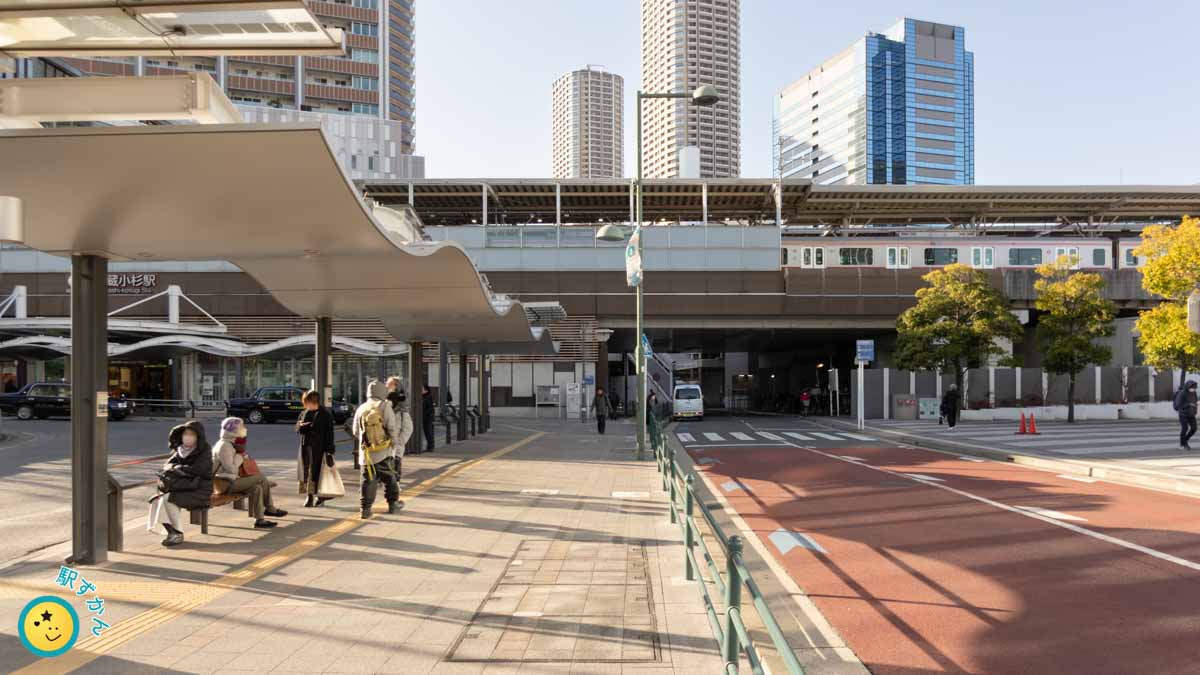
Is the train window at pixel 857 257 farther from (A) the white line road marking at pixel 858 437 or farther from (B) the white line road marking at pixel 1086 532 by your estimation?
(B) the white line road marking at pixel 1086 532

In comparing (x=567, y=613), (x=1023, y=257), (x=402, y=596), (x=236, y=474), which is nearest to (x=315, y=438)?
(x=236, y=474)

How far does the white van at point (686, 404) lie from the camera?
4144 cm

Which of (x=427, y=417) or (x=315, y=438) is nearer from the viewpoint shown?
(x=315, y=438)

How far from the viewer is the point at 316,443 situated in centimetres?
1163

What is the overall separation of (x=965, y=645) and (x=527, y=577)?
3648 millimetres

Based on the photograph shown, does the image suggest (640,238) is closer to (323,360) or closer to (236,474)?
(323,360)

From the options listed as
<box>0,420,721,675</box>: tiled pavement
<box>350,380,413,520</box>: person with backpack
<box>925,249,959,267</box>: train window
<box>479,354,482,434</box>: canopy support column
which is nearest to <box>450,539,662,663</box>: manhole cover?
<box>0,420,721,675</box>: tiled pavement

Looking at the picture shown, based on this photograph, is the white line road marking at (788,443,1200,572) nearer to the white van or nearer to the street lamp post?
the street lamp post

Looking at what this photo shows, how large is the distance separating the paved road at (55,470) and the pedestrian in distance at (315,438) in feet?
7.17

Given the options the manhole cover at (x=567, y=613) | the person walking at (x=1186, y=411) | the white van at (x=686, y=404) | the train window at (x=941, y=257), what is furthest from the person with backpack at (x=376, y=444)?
the train window at (x=941, y=257)

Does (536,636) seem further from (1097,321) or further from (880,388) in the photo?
(880,388)

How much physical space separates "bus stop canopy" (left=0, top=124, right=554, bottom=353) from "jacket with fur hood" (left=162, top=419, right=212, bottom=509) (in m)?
2.08

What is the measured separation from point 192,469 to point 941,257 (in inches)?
1697

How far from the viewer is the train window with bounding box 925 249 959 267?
45781 millimetres
